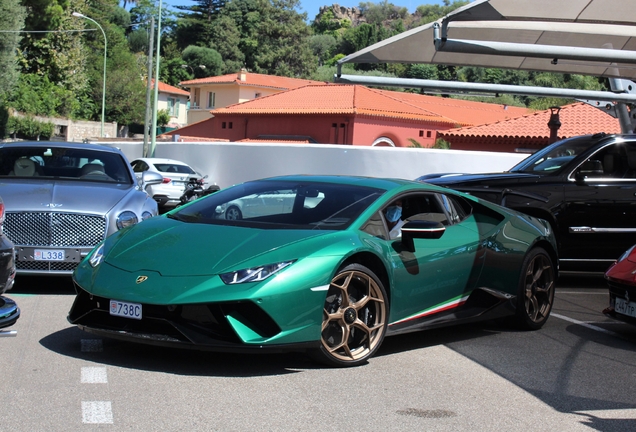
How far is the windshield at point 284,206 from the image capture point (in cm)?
621

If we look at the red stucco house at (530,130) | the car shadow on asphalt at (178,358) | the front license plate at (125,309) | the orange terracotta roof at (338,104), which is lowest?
the car shadow on asphalt at (178,358)

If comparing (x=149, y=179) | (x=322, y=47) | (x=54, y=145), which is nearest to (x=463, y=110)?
(x=149, y=179)

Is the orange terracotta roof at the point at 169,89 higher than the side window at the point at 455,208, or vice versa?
the orange terracotta roof at the point at 169,89

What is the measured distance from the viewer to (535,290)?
7625 mm

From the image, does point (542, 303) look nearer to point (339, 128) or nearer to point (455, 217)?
point (455, 217)

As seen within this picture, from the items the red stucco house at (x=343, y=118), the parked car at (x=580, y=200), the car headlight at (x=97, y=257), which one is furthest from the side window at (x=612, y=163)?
the red stucco house at (x=343, y=118)

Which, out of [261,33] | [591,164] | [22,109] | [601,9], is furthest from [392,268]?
[261,33]

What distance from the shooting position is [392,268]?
6133mm

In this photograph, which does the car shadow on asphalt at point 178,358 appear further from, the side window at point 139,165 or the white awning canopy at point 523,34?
the side window at point 139,165

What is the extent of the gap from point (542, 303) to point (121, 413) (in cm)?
447

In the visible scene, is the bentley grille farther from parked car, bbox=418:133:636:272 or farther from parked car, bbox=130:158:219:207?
parked car, bbox=130:158:219:207

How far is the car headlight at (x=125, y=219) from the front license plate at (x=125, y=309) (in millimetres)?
3211

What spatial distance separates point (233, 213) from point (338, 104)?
41692 mm

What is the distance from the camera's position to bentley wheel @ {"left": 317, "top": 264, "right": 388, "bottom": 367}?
18.6 ft
